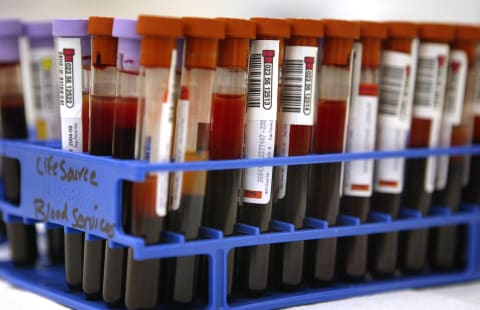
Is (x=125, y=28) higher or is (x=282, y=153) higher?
(x=125, y=28)

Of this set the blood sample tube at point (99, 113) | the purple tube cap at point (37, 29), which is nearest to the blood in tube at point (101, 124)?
the blood sample tube at point (99, 113)

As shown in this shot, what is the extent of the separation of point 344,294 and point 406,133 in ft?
0.61

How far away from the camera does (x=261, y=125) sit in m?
0.72

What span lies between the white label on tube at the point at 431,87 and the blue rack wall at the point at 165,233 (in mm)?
30

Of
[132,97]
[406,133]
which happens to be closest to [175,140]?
[132,97]

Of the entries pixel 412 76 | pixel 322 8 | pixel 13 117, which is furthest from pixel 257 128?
pixel 322 8

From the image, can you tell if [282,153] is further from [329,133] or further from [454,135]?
[454,135]

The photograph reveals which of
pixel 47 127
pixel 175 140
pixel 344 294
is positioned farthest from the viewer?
pixel 47 127

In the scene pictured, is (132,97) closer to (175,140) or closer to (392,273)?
(175,140)

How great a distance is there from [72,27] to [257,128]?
20 cm

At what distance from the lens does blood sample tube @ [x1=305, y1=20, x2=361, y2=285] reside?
2.55ft

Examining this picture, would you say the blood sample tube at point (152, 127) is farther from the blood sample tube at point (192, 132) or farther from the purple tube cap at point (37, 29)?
the purple tube cap at point (37, 29)

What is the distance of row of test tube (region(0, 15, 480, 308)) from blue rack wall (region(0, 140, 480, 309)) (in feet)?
0.05

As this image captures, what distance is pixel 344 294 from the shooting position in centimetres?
79
